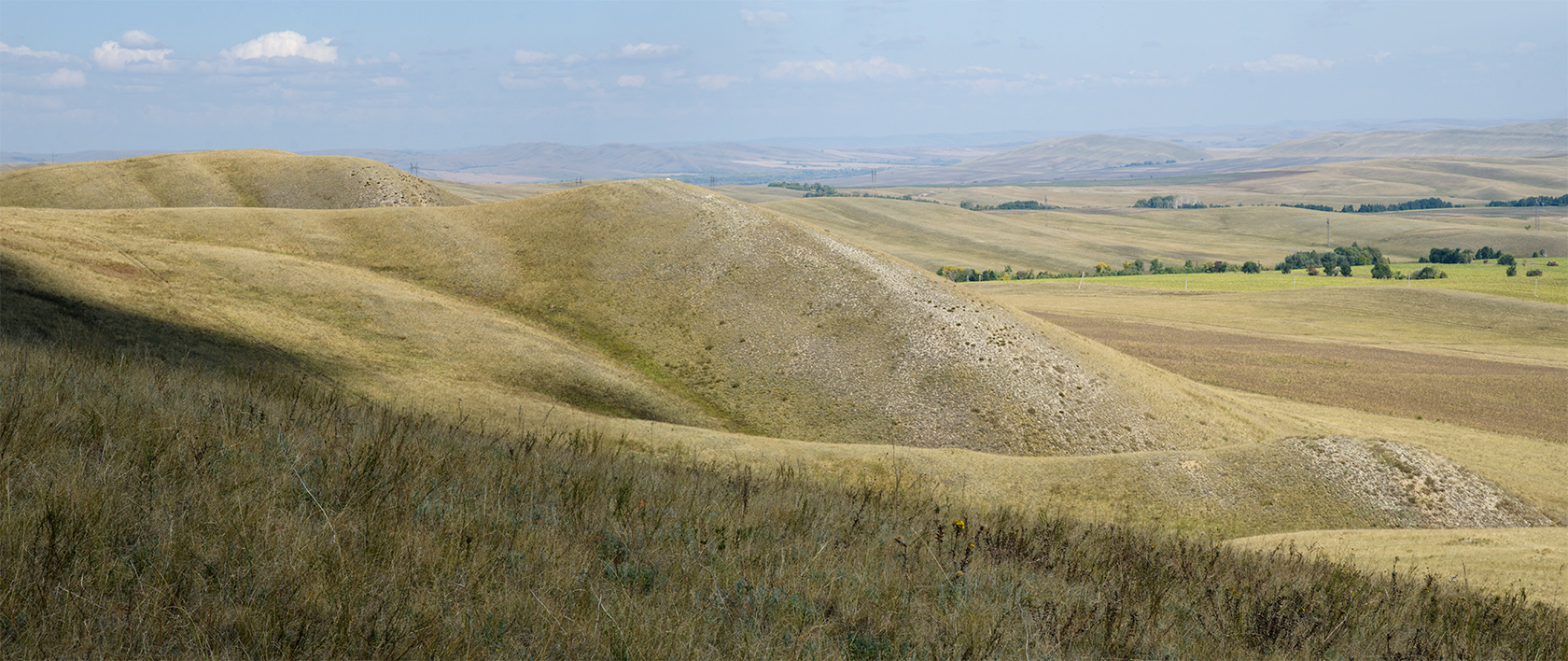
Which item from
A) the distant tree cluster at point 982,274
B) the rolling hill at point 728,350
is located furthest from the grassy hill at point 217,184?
the distant tree cluster at point 982,274

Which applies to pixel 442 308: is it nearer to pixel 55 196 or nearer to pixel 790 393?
pixel 790 393

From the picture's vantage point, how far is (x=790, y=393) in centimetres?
4556

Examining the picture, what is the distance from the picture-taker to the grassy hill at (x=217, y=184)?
279ft

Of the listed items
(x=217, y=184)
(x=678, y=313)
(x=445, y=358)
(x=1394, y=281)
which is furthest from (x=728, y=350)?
(x=1394, y=281)

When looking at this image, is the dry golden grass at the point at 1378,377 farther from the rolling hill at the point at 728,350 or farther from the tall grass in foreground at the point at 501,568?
the tall grass in foreground at the point at 501,568

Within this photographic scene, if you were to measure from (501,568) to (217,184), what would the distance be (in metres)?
101

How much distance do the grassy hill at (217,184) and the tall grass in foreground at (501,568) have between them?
83863 millimetres

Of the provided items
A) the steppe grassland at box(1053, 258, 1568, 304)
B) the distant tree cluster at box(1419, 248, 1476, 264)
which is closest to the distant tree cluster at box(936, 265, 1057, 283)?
the steppe grassland at box(1053, 258, 1568, 304)

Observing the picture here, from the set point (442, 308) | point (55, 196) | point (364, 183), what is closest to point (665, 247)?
point (442, 308)

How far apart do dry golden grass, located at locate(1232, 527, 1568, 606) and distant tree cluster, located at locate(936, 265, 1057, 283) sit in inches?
5720

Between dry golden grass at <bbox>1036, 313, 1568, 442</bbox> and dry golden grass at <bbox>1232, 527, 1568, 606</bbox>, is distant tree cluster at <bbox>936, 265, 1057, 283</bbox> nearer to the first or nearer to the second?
dry golden grass at <bbox>1036, 313, 1568, 442</bbox>

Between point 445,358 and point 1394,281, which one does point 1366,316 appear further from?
point 445,358

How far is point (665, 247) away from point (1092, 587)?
50.5 meters

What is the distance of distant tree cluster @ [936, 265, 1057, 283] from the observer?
170 metres
